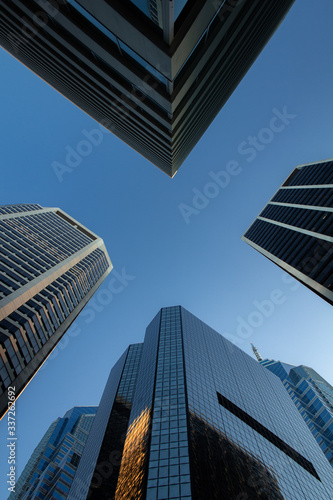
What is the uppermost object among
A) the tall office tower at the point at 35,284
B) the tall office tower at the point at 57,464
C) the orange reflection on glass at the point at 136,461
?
the tall office tower at the point at 35,284

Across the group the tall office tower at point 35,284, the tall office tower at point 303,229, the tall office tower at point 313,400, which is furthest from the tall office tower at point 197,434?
the tall office tower at point 303,229

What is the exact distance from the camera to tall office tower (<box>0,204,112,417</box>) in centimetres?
3900

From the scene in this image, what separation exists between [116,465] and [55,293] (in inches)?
1750

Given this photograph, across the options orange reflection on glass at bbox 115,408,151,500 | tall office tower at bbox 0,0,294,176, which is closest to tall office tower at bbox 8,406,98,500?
orange reflection on glass at bbox 115,408,151,500

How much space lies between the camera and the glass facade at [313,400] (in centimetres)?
10062

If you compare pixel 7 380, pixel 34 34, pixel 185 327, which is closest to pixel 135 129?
pixel 34 34

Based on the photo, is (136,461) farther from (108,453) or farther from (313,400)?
(313,400)

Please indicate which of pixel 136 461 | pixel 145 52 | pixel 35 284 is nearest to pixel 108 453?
pixel 136 461

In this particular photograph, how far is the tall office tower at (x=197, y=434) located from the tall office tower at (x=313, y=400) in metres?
25.6

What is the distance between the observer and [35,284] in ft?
163

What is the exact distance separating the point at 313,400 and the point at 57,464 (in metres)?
105

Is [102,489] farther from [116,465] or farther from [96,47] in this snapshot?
[96,47]

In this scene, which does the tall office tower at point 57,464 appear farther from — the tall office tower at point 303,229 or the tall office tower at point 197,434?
the tall office tower at point 303,229

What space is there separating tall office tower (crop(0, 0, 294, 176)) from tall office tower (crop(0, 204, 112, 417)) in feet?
107
